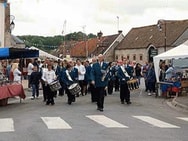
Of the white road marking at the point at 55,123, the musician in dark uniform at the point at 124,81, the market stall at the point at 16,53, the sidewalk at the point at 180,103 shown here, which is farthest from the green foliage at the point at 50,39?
the white road marking at the point at 55,123

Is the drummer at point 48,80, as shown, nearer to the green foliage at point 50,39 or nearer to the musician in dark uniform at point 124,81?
the musician in dark uniform at point 124,81

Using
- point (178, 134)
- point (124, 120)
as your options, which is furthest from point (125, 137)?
point (124, 120)

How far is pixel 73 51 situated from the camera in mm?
110562

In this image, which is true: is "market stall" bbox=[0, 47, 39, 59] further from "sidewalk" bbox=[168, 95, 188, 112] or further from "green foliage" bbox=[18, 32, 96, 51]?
"green foliage" bbox=[18, 32, 96, 51]

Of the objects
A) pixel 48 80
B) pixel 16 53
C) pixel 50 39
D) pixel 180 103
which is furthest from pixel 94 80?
pixel 50 39

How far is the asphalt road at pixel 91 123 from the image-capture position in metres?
11.5

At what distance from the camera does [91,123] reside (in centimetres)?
1385

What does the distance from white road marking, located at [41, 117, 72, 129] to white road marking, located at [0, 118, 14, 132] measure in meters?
0.92


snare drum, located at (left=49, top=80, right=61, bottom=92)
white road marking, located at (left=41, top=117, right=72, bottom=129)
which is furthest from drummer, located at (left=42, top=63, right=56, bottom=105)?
white road marking, located at (left=41, top=117, right=72, bottom=129)

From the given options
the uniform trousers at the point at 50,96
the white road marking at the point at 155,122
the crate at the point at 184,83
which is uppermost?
the crate at the point at 184,83

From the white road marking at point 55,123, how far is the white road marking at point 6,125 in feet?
3.01

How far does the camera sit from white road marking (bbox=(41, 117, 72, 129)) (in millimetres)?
12953

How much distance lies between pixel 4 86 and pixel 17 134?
8.22 meters

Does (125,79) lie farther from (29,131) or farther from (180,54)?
(29,131)
